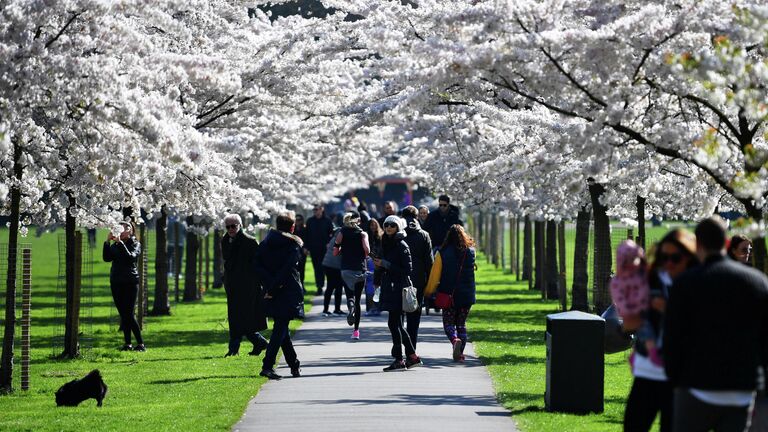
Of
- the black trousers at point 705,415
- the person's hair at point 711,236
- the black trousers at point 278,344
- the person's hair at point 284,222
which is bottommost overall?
the black trousers at point 278,344

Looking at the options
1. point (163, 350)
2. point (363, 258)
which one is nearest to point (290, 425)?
point (163, 350)

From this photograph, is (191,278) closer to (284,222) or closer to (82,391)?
(284,222)

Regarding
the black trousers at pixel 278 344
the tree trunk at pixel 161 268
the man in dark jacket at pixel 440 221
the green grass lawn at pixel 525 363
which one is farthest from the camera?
the tree trunk at pixel 161 268

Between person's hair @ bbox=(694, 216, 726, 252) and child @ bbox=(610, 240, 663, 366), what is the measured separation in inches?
29.5

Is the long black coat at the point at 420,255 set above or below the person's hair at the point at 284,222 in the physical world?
below

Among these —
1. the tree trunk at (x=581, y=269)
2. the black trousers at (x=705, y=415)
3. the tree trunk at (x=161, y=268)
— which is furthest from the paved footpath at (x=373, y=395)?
the tree trunk at (x=161, y=268)

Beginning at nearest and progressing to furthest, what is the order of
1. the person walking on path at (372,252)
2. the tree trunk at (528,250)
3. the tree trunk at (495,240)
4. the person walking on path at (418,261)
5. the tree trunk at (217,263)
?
the person walking on path at (418,261) → the person walking on path at (372,252) → the tree trunk at (528,250) → the tree trunk at (217,263) → the tree trunk at (495,240)

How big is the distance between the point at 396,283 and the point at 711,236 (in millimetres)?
9381

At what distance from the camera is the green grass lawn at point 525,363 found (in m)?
12.6

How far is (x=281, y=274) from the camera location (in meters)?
16.1

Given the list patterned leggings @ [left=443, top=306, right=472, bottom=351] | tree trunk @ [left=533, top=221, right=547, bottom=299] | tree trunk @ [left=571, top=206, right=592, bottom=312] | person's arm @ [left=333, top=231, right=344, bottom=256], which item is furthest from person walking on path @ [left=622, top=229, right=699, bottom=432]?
tree trunk @ [left=533, top=221, right=547, bottom=299]

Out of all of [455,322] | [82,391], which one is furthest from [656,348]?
[455,322]

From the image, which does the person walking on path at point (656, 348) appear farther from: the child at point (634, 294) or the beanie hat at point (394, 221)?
the beanie hat at point (394, 221)

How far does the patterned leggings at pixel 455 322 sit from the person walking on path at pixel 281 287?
2.68m
